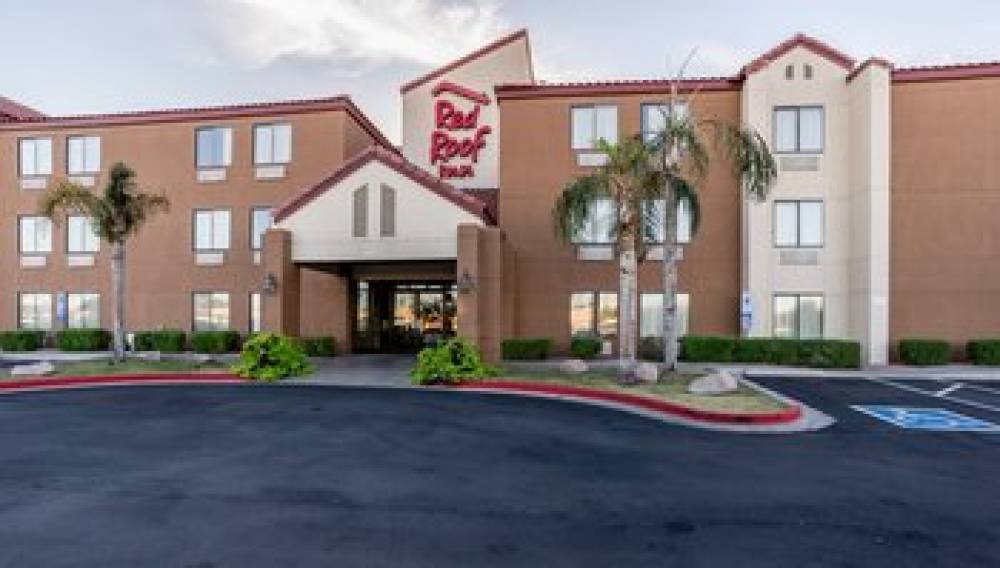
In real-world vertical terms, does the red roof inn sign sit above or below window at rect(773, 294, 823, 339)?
above

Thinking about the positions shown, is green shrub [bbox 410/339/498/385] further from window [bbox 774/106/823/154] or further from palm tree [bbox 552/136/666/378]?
window [bbox 774/106/823/154]

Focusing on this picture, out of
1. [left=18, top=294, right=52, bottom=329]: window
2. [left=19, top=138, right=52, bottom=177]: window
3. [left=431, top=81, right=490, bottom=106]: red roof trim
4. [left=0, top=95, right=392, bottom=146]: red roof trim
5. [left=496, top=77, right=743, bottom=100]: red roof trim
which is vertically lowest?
[left=18, top=294, right=52, bottom=329]: window

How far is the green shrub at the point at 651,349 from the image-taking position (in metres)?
23.2

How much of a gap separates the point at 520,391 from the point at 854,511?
10189mm

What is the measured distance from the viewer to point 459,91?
99.4 ft

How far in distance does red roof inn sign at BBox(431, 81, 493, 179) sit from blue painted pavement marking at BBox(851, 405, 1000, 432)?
66.9 feet

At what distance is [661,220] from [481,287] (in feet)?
22.5

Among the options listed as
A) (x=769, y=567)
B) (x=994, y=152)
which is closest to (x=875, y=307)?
(x=994, y=152)

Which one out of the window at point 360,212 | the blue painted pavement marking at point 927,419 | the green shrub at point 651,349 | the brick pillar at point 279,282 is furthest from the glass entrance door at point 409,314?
the blue painted pavement marking at point 927,419

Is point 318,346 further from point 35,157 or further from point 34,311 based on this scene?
point 35,157

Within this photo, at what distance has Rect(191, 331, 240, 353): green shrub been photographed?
25500 mm

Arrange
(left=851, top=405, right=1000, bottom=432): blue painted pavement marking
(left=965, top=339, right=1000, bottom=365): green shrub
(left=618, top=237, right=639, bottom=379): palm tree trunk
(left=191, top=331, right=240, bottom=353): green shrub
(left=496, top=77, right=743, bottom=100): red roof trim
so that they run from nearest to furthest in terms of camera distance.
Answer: (left=851, top=405, right=1000, bottom=432): blue painted pavement marking
(left=618, top=237, right=639, bottom=379): palm tree trunk
(left=965, top=339, right=1000, bottom=365): green shrub
(left=496, top=77, right=743, bottom=100): red roof trim
(left=191, top=331, right=240, bottom=353): green shrub

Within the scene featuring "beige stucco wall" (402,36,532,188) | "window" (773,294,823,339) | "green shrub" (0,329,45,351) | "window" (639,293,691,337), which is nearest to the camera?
"window" (773,294,823,339)

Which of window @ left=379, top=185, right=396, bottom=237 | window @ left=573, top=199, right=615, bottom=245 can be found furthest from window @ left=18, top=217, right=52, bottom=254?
window @ left=573, top=199, right=615, bottom=245
